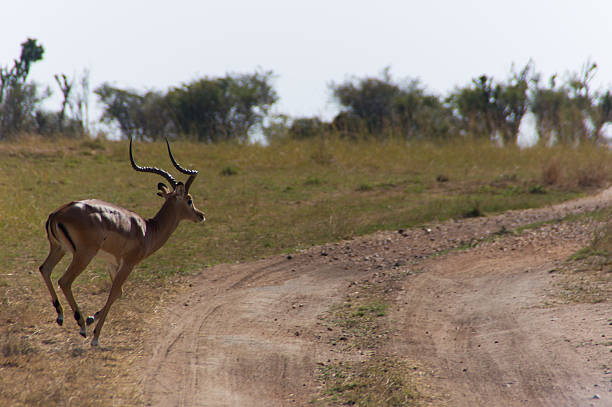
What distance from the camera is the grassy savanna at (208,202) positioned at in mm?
6055

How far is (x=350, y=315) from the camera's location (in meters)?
7.76

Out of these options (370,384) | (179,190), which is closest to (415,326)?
(370,384)

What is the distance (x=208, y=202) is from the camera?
14.9m

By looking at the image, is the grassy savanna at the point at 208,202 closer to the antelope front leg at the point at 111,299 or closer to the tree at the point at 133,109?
the antelope front leg at the point at 111,299

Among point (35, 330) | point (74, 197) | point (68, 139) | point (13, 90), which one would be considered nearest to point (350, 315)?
point (35, 330)

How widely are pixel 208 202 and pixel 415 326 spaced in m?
8.37

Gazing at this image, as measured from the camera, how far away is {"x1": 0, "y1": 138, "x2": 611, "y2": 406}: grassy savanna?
6.05 m

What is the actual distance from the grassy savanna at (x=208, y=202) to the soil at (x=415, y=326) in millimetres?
579

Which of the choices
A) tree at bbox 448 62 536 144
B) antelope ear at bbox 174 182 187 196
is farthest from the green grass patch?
tree at bbox 448 62 536 144

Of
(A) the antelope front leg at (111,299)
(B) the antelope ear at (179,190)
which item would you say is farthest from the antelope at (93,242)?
(B) the antelope ear at (179,190)

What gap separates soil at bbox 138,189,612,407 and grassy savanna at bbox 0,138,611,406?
579 mm

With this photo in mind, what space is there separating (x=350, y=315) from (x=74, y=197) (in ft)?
28.5

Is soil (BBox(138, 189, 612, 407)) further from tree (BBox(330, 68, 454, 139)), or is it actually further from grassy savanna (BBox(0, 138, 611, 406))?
tree (BBox(330, 68, 454, 139))

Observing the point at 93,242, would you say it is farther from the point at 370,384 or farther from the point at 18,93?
the point at 18,93
